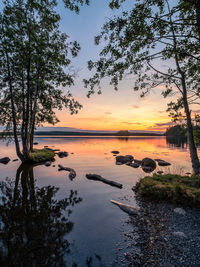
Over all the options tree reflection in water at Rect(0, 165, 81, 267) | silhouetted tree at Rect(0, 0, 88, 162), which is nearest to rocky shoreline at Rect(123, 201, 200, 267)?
tree reflection in water at Rect(0, 165, 81, 267)

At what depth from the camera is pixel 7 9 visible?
11867mm

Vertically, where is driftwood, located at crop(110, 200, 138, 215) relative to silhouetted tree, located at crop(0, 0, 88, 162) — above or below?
below

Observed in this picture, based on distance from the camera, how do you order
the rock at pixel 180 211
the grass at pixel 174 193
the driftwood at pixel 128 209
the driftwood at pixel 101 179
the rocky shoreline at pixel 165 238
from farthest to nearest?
the driftwood at pixel 101 179, the grass at pixel 174 193, the driftwood at pixel 128 209, the rock at pixel 180 211, the rocky shoreline at pixel 165 238

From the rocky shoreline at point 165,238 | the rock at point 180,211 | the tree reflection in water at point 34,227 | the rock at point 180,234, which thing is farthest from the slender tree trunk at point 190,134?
the tree reflection in water at point 34,227

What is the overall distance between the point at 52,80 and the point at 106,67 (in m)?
15.0

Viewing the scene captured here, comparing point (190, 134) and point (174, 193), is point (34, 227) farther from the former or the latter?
point (190, 134)

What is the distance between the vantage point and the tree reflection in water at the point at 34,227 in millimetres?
4211

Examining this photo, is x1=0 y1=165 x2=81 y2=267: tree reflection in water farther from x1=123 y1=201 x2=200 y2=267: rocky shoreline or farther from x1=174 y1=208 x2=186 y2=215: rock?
x1=174 y1=208 x2=186 y2=215: rock

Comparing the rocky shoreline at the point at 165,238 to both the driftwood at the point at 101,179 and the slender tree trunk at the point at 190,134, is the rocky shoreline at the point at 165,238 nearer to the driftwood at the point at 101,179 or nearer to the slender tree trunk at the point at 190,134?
the slender tree trunk at the point at 190,134

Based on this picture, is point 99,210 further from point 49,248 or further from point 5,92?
point 5,92

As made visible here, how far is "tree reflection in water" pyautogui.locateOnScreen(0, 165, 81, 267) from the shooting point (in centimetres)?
421

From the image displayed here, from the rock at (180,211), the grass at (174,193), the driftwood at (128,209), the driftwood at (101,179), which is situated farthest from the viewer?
the driftwood at (101,179)

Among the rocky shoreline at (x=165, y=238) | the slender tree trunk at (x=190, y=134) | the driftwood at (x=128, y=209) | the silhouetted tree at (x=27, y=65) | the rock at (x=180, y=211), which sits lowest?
the driftwood at (x=128, y=209)

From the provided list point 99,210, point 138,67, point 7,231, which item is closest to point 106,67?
point 138,67
